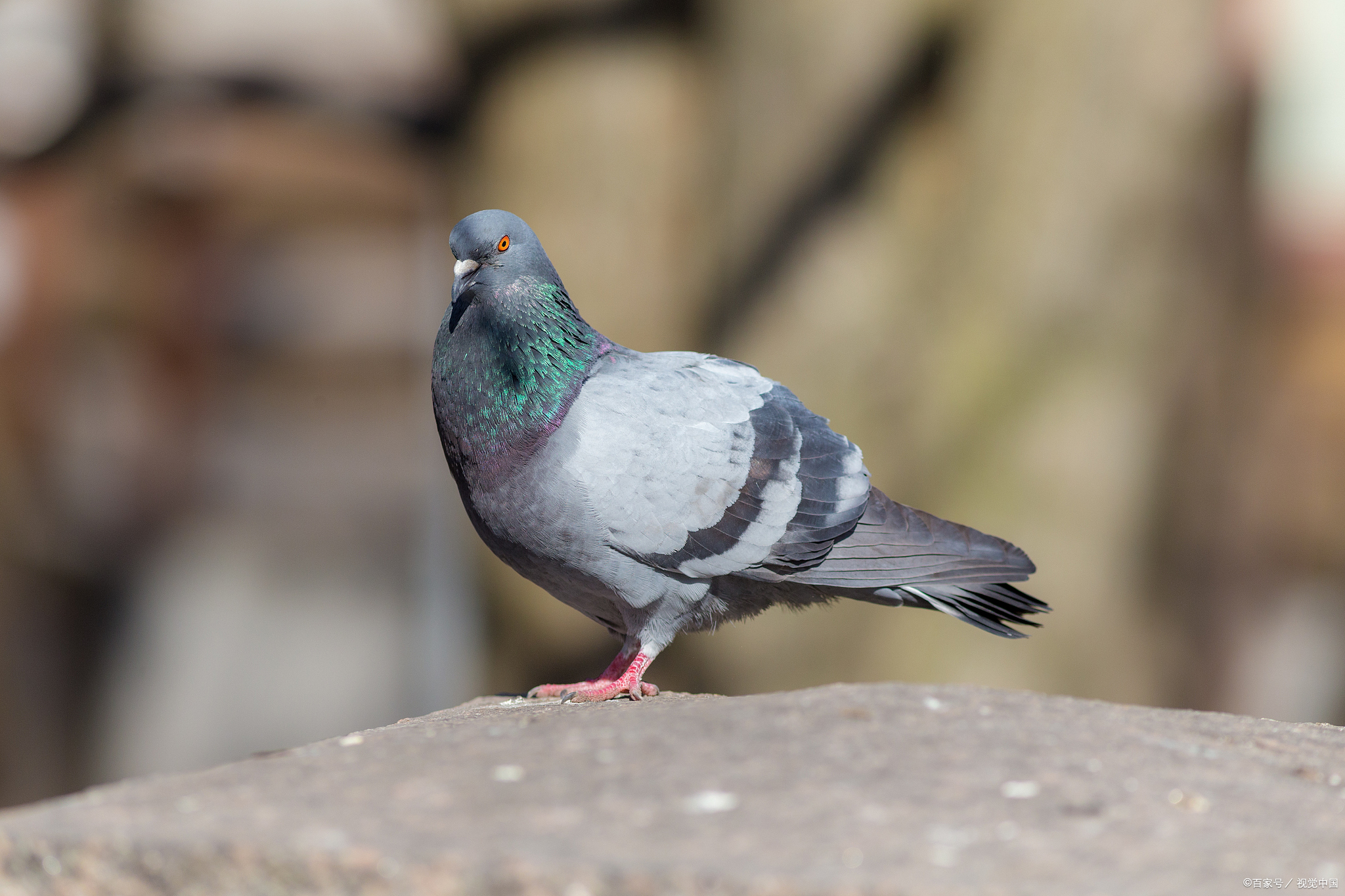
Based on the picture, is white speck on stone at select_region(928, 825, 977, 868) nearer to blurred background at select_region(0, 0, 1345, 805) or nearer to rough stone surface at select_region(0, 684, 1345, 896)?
rough stone surface at select_region(0, 684, 1345, 896)

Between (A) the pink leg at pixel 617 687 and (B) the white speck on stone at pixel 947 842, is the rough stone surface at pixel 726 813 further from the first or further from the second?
(A) the pink leg at pixel 617 687

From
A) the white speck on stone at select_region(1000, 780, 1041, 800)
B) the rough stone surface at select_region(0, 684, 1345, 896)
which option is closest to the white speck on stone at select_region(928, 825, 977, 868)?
the rough stone surface at select_region(0, 684, 1345, 896)

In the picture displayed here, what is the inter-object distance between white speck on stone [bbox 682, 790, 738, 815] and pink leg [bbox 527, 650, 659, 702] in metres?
1.32

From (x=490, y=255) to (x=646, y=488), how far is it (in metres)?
0.86

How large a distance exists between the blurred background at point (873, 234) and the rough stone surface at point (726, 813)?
2.32 m

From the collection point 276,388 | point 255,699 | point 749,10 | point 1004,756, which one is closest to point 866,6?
point 749,10

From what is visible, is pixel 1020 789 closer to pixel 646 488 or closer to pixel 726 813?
pixel 726 813

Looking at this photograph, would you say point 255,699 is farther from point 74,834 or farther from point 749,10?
point 74,834

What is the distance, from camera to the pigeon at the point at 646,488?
11.6 ft

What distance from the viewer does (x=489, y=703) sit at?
12.7ft

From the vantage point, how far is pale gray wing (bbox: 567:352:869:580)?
3.54 m

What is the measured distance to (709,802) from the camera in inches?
88.0

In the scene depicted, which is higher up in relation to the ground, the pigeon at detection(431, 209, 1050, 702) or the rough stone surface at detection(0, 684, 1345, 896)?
the pigeon at detection(431, 209, 1050, 702)

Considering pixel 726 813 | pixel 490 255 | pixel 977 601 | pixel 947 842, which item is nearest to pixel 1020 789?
pixel 947 842
